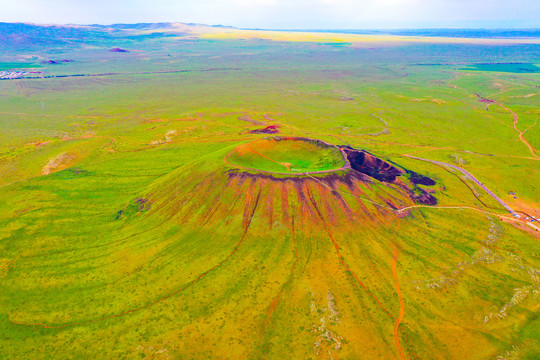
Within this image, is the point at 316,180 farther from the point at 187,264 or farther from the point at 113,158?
the point at 113,158

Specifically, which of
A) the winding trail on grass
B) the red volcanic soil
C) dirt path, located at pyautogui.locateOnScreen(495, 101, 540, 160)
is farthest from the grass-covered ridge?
dirt path, located at pyautogui.locateOnScreen(495, 101, 540, 160)

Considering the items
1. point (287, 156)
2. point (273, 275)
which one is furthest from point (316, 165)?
point (273, 275)

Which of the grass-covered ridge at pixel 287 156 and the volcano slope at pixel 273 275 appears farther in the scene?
the grass-covered ridge at pixel 287 156

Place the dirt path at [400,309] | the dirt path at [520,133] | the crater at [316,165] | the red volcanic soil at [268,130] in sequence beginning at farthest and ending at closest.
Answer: the red volcanic soil at [268,130], the dirt path at [520,133], the crater at [316,165], the dirt path at [400,309]

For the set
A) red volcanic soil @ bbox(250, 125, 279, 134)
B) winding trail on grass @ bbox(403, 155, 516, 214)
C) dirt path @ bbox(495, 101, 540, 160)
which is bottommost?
winding trail on grass @ bbox(403, 155, 516, 214)

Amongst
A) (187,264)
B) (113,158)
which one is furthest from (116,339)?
(113,158)

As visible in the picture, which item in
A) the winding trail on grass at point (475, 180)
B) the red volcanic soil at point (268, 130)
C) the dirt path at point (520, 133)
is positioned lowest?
the winding trail on grass at point (475, 180)

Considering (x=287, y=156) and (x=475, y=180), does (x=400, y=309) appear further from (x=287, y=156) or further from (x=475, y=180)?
(x=475, y=180)

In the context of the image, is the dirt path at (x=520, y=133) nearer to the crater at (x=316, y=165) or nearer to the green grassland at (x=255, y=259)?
the green grassland at (x=255, y=259)

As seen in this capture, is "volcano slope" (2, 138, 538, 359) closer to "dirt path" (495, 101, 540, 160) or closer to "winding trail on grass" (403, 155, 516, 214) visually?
"winding trail on grass" (403, 155, 516, 214)

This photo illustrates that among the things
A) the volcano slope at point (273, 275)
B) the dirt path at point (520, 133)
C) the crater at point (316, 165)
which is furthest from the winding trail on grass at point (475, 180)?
the dirt path at point (520, 133)

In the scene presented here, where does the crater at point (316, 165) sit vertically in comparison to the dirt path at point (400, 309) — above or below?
above
